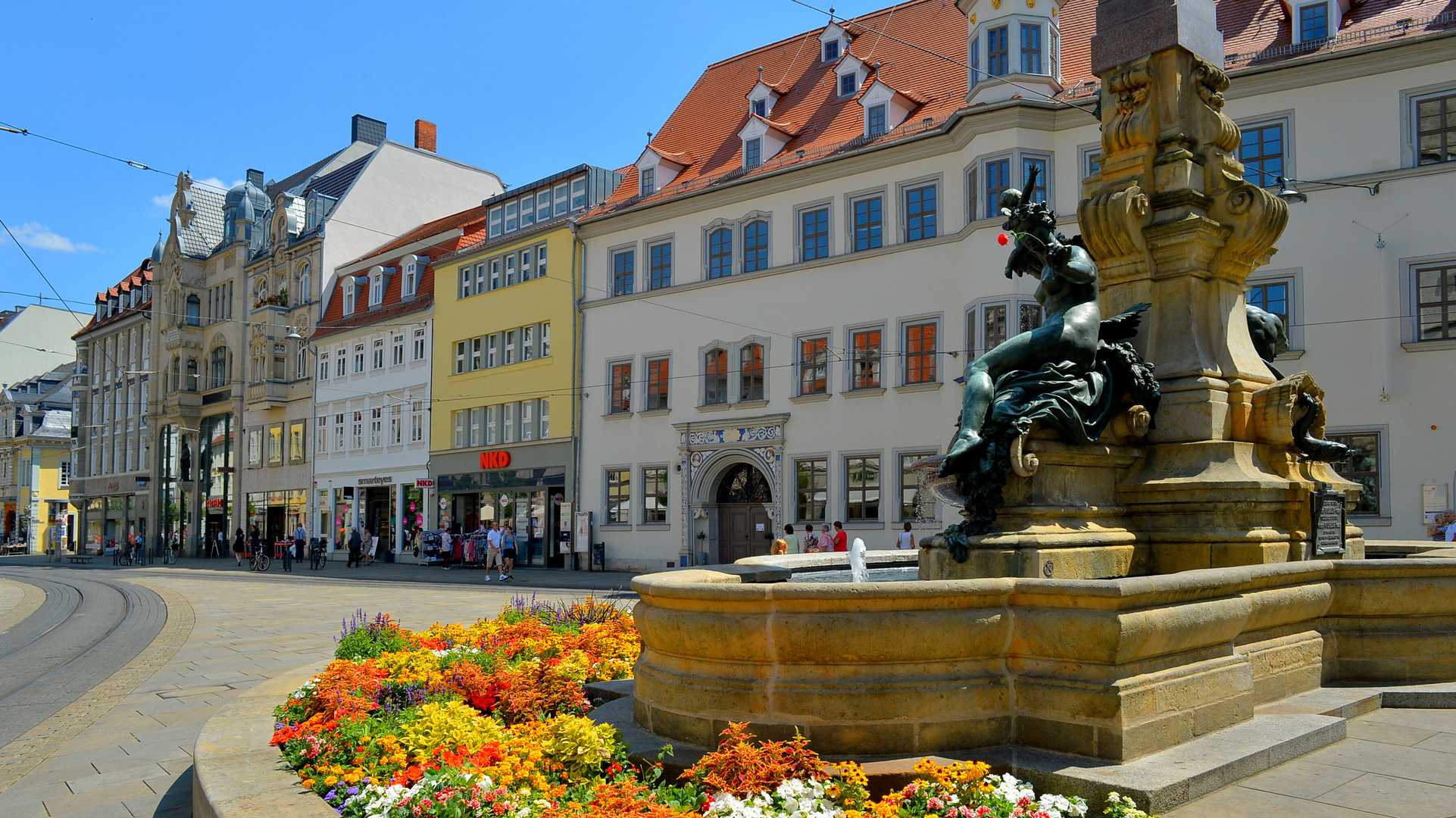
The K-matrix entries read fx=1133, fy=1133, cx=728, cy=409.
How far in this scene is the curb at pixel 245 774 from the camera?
4555mm

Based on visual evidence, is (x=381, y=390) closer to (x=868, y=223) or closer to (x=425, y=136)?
(x=425, y=136)

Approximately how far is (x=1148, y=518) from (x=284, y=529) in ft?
163

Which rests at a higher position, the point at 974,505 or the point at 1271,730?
the point at 974,505

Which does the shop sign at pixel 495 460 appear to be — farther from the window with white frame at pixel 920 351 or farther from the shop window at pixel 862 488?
the window with white frame at pixel 920 351

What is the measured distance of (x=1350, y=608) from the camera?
22.2 feet

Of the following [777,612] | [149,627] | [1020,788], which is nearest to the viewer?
[1020,788]

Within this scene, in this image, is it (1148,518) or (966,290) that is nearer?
(1148,518)

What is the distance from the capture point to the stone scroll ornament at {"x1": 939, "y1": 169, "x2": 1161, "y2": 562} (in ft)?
21.8

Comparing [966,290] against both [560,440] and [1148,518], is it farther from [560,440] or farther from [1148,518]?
[1148,518]

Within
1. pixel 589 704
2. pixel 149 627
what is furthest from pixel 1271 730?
pixel 149 627

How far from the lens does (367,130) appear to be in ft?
195

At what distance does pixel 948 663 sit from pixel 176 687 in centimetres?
803

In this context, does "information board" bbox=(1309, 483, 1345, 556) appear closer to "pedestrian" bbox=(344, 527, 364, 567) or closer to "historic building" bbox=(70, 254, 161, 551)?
"pedestrian" bbox=(344, 527, 364, 567)

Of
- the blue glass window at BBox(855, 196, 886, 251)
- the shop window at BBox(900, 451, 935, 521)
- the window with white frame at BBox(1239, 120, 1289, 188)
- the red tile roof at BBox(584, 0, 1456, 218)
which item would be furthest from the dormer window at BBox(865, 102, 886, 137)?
the window with white frame at BBox(1239, 120, 1289, 188)
